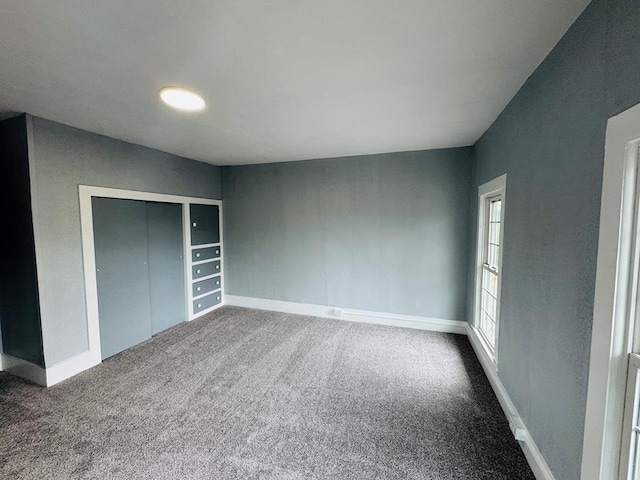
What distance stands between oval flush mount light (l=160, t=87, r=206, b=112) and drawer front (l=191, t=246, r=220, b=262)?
7.82 ft

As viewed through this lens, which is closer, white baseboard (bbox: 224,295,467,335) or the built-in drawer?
white baseboard (bbox: 224,295,467,335)

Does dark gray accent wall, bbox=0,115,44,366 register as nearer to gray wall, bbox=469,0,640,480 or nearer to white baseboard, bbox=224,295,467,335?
white baseboard, bbox=224,295,467,335

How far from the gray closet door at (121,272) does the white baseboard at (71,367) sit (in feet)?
0.45

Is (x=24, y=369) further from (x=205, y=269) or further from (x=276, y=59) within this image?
(x=276, y=59)

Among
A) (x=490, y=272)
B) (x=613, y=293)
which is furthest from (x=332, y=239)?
(x=613, y=293)

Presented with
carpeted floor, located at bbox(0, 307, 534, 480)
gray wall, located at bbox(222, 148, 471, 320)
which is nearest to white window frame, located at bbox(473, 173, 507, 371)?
carpeted floor, located at bbox(0, 307, 534, 480)

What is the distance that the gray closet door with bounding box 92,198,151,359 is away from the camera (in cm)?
278

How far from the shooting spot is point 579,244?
117 cm

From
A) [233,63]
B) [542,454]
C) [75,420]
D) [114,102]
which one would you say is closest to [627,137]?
[542,454]

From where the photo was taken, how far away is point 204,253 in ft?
13.7

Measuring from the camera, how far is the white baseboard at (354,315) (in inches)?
139

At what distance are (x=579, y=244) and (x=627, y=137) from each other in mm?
460

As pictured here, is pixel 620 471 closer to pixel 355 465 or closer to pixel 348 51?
pixel 355 465

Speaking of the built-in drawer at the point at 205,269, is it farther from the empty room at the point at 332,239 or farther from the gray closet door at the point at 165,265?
the gray closet door at the point at 165,265
